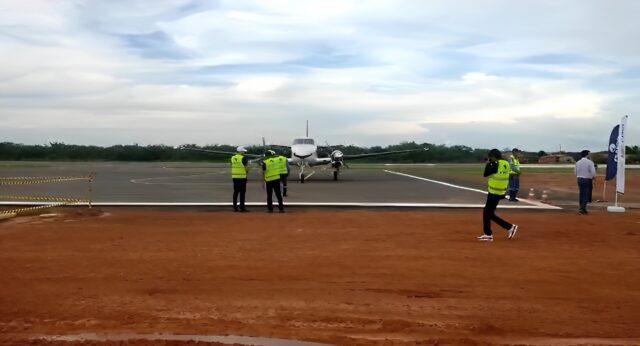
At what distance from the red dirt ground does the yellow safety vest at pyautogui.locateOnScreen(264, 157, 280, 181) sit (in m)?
3.92

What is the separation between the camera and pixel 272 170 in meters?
18.2

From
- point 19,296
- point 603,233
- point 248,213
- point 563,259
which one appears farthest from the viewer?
point 248,213

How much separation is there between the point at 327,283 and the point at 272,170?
1027cm

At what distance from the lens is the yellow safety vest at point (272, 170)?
18141 millimetres

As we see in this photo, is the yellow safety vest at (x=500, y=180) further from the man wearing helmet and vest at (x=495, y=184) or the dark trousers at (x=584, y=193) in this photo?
the dark trousers at (x=584, y=193)

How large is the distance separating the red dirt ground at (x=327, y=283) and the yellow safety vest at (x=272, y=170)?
155 inches

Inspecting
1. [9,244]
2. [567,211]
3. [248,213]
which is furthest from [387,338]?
[567,211]

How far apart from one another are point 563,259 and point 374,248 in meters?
3.13

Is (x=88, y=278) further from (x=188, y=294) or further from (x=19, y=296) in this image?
(x=188, y=294)

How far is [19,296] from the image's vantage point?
737 cm

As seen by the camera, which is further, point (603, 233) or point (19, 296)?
point (603, 233)

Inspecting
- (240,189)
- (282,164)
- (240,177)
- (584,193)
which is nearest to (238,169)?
(240,177)

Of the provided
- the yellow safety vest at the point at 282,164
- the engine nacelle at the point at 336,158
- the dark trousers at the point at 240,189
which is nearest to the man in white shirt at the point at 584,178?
the yellow safety vest at the point at 282,164

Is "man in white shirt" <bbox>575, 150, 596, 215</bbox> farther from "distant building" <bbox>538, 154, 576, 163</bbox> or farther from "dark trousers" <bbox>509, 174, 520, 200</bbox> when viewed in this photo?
"distant building" <bbox>538, 154, 576, 163</bbox>
